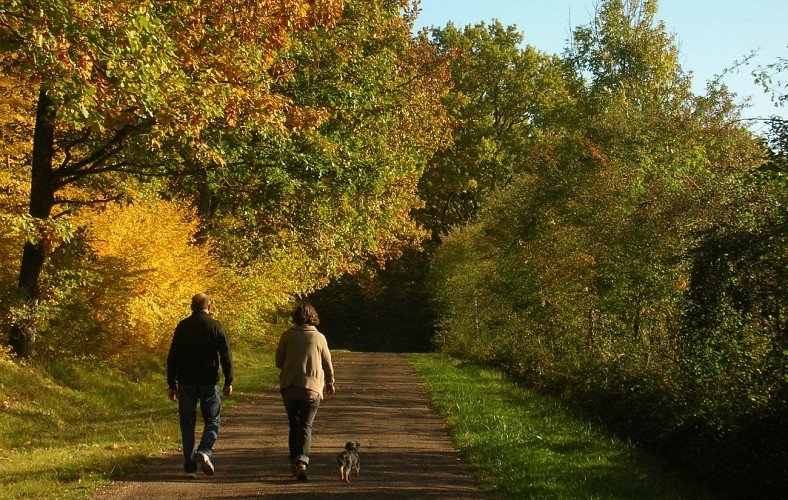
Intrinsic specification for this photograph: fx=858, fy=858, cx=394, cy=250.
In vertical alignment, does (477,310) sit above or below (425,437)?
above

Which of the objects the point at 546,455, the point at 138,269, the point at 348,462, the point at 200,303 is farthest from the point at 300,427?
the point at 138,269

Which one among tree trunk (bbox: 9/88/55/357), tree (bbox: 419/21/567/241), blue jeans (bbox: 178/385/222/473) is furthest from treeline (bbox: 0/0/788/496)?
tree (bbox: 419/21/567/241)

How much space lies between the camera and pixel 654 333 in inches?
701

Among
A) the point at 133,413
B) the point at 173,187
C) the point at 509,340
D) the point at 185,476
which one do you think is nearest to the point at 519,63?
the point at 509,340

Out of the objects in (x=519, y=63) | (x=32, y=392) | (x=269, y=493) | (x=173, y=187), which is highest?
(x=519, y=63)

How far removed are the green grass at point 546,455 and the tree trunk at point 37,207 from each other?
8.16 meters

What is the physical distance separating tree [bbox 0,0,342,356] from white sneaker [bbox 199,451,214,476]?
12.7 ft

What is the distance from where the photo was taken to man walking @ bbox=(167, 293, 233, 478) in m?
9.62

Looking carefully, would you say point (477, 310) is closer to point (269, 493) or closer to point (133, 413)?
point (133, 413)

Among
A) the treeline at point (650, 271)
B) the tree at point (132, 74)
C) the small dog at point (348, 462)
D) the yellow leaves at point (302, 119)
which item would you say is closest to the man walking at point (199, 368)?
the small dog at point (348, 462)

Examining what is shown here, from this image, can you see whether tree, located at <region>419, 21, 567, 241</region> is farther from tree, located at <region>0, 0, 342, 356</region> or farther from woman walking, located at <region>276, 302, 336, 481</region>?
woman walking, located at <region>276, 302, 336, 481</region>

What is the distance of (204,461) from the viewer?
9305mm

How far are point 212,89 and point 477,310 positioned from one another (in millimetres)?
25741

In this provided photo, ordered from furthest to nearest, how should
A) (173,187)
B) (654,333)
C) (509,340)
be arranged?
1. (509,340)
2. (173,187)
3. (654,333)
